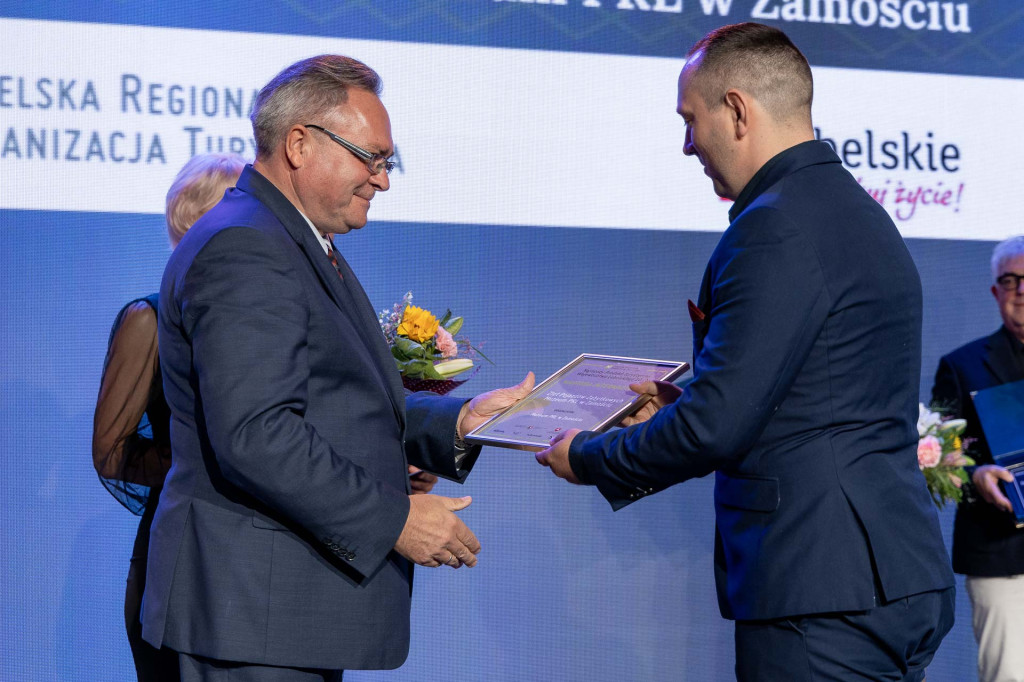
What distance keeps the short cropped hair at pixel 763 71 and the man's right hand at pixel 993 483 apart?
1.97 m

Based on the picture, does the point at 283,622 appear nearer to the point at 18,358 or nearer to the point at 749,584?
the point at 749,584

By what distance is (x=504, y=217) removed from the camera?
404 cm

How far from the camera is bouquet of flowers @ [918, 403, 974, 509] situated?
11.0 feet

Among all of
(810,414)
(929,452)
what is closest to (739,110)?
(810,414)

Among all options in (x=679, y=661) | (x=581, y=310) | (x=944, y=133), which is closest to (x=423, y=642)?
(x=679, y=661)

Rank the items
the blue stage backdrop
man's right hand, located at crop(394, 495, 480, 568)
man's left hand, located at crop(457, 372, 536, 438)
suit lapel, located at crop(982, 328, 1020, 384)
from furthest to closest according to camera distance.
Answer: the blue stage backdrop → suit lapel, located at crop(982, 328, 1020, 384) → man's left hand, located at crop(457, 372, 536, 438) → man's right hand, located at crop(394, 495, 480, 568)

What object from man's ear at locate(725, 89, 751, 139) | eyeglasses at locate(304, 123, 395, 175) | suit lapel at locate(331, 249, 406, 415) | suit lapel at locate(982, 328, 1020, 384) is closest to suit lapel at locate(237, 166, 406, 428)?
suit lapel at locate(331, 249, 406, 415)

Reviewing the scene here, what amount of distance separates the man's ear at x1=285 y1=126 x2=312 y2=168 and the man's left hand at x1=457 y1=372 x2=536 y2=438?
74cm

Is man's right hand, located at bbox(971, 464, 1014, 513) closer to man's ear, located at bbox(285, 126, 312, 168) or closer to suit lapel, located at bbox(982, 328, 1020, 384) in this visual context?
suit lapel, located at bbox(982, 328, 1020, 384)

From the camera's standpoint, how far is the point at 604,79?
13.3 ft

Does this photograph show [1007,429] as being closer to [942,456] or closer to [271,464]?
[942,456]

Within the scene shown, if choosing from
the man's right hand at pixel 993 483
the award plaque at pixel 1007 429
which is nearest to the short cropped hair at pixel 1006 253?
the award plaque at pixel 1007 429

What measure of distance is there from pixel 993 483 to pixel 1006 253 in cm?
83

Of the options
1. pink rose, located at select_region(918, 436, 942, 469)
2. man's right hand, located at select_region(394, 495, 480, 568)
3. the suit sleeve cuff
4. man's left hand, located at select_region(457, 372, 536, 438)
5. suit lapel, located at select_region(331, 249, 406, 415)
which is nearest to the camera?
man's right hand, located at select_region(394, 495, 480, 568)
